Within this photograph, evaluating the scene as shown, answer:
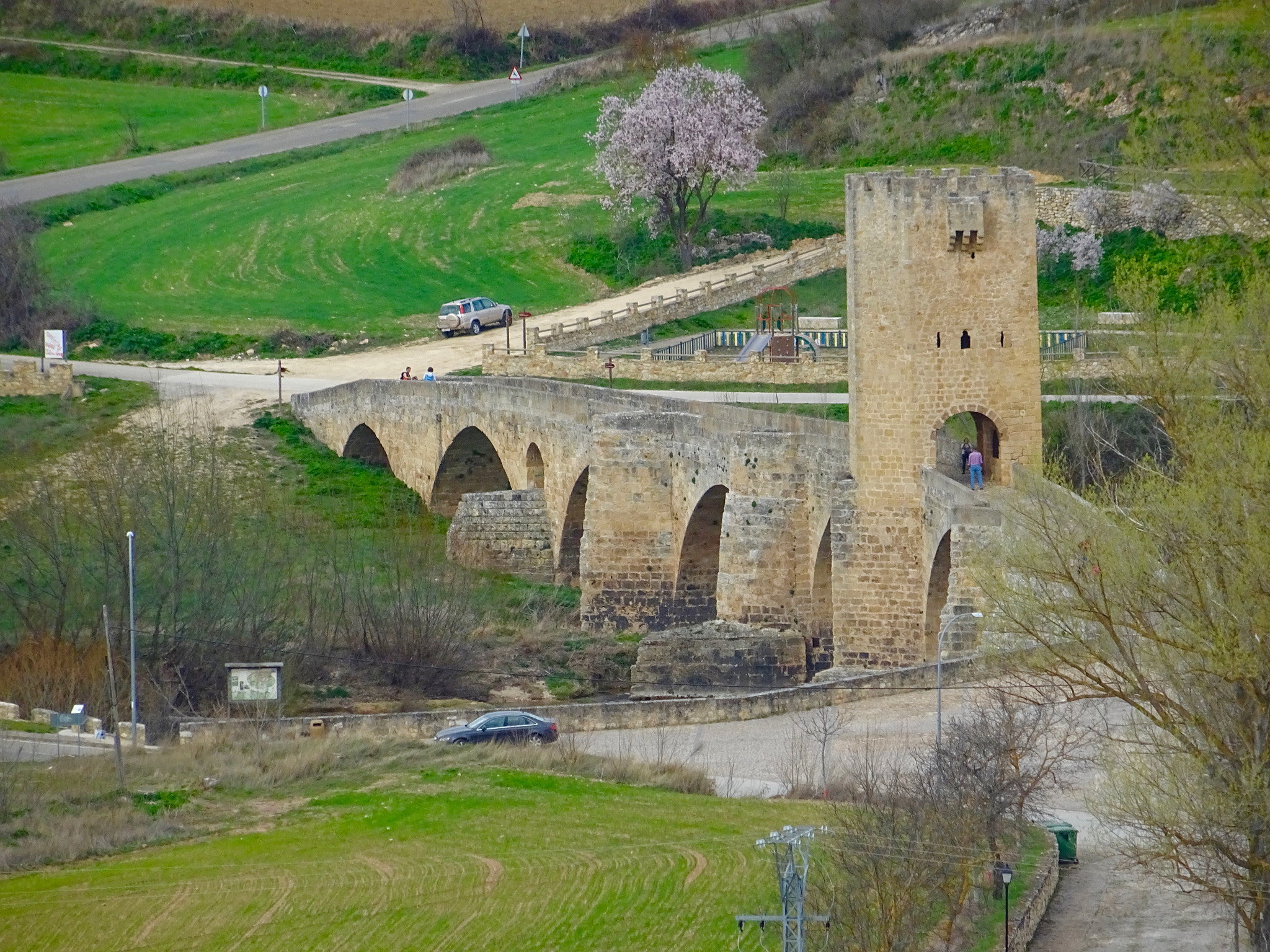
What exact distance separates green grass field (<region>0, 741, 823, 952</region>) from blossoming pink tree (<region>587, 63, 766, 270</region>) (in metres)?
35.4

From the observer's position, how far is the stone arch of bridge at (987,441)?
35031mm

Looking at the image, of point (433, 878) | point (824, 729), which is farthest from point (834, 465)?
point (433, 878)

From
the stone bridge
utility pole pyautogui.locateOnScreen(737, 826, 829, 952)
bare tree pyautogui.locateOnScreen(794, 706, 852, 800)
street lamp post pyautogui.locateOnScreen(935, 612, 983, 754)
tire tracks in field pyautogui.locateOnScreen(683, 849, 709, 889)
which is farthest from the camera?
the stone bridge

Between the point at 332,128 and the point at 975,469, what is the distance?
49267 mm

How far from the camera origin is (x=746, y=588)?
129ft

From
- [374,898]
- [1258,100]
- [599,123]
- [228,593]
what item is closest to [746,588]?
[228,593]

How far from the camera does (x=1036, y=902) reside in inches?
957

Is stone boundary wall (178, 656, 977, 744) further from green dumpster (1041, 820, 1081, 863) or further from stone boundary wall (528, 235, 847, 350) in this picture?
stone boundary wall (528, 235, 847, 350)

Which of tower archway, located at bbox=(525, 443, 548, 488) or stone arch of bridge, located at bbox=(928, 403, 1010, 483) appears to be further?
tower archway, located at bbox=(525, 443, 548, 488)

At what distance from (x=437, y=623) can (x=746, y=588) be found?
526 centimetres

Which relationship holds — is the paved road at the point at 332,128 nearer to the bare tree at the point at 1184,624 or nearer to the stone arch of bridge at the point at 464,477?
the stone arch of bridge at the point at 464,477

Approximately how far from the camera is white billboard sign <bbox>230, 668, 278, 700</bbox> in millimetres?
35031

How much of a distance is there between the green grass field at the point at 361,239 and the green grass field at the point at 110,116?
579cm

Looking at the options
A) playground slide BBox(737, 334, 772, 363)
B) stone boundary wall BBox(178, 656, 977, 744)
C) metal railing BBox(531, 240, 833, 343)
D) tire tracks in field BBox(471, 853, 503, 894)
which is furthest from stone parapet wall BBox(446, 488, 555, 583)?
tire tracks in field BBox(471, 853, 503, 894)
